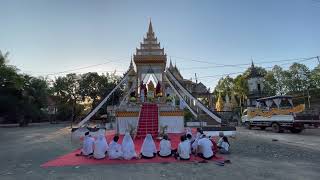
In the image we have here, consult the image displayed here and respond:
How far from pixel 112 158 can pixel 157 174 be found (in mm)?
3140

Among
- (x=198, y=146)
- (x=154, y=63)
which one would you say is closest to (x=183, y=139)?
(x=198, y=146)

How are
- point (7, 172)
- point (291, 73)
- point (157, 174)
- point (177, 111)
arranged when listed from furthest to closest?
point (291, 73)
point (177, 111)
point (7, 172)
point (157, 174)

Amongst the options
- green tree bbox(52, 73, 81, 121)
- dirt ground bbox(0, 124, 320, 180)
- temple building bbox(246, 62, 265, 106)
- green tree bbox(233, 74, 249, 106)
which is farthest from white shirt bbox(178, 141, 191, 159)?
green tree bbox(52, 73, 81, 121)

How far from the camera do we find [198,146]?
10.9 metres

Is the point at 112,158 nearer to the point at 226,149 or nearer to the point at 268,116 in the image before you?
the point at 226,149

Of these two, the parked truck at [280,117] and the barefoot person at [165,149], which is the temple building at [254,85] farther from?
the barefoot person at [165,149]

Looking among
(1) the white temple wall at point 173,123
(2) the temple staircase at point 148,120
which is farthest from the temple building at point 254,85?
(2) the temple staircase at point 148,120

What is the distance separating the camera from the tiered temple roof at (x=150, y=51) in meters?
24.2

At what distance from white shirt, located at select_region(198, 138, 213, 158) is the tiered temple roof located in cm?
1432

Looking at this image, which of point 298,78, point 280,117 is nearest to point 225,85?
point 298,78

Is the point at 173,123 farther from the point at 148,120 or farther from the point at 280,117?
the point at 280,117

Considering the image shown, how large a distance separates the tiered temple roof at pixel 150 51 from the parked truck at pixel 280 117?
10.2 meters

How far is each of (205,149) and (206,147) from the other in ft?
0.32

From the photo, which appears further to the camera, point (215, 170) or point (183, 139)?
point (183, 139)
